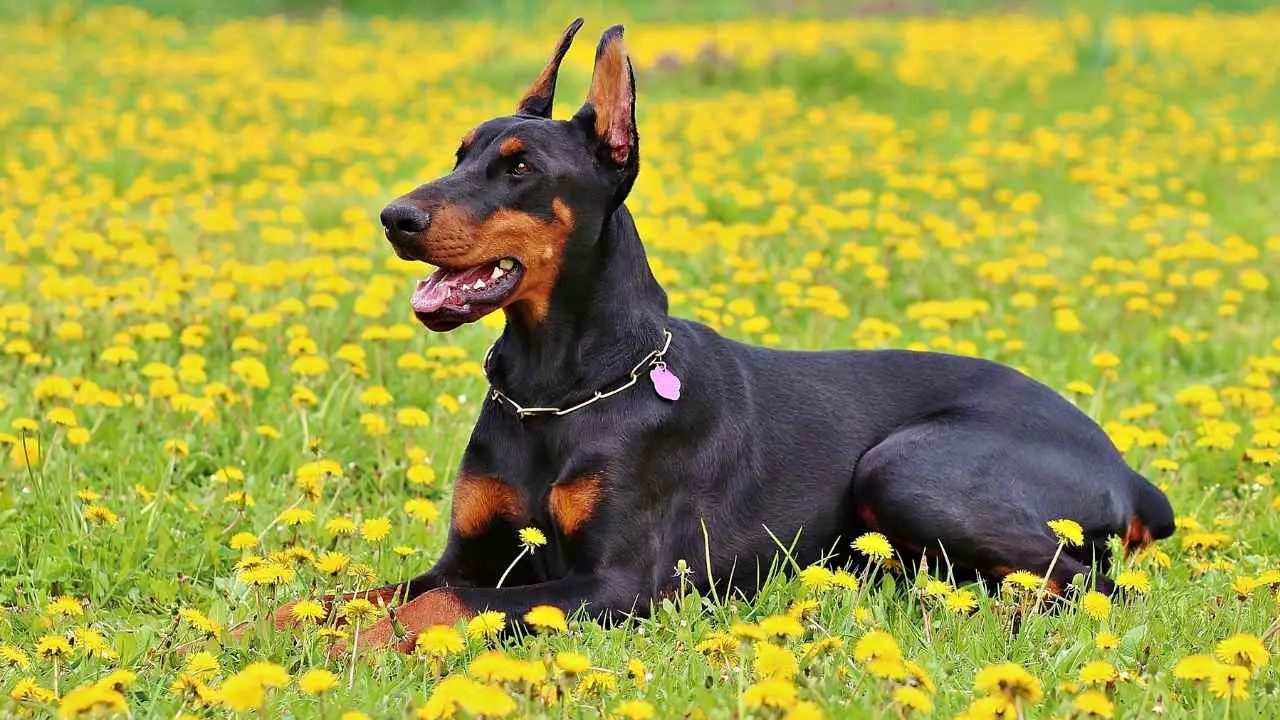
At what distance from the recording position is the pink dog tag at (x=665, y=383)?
3961 millimetres

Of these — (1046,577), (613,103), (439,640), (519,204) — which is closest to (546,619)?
(439,640)

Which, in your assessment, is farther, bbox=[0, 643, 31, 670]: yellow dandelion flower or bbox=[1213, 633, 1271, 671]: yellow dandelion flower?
bbox=[0, 643, 31, 670]: yellow dandelion flower

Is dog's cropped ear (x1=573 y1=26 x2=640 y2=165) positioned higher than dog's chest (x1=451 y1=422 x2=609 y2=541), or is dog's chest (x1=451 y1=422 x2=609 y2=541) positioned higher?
dog's cropped ear (x1=573 y1=26 x2=640 y2=165)

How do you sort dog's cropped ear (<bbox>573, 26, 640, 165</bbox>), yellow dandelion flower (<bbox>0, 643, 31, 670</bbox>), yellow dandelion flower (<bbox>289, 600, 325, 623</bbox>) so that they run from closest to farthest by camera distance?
yellow dandelion flower (<bbox>0, 643, 31, 670</bbox>), yellow dandelion flower (<bbox>289, 600, 325, 623</bbox>), dog's cropped ear (<bbox>573, 26, 640, 165</bbox>)

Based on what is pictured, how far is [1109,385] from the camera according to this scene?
246 inches

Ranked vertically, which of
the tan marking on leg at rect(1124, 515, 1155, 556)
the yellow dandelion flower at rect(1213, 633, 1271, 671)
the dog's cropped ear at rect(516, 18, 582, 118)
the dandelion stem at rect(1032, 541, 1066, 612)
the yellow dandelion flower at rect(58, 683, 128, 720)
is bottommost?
the tan marking on leg at rect(1124, 515, 1155, 556)

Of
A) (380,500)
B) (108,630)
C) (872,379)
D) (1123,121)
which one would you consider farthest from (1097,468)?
(1123,121)

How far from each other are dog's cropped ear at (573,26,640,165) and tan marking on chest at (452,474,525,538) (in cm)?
90

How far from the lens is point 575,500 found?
3.78 m


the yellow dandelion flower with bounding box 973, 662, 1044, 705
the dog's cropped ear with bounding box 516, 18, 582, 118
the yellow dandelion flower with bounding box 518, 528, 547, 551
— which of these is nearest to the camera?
the yellow dandelion flower with bounding box 973, 662, 1044, 705

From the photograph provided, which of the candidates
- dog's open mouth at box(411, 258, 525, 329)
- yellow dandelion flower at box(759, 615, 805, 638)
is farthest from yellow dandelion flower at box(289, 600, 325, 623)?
yellow dandelion flower at box(759, 615, 805, 638)

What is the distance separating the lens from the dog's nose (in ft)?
11.7

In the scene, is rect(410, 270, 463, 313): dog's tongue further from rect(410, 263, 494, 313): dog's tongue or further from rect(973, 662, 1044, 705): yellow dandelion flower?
rect(973, 662, 1044, 705): yellow dandelion flower

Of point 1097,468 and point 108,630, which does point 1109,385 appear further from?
point 108,630
